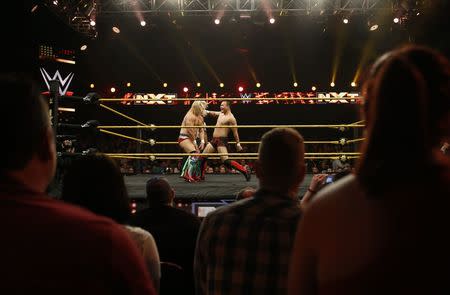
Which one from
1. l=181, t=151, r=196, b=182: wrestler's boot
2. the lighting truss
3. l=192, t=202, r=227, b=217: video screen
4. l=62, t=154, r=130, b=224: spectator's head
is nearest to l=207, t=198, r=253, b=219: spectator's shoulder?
l=62, t=154, r=130, b=224: spectator's head

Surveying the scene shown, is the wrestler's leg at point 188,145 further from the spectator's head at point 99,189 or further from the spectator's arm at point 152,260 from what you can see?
the spectator's head at point 99,189

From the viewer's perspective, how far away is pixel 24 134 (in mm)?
858

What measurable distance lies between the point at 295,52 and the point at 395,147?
1258 cm

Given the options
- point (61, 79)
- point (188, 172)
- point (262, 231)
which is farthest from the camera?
point (61, 79)

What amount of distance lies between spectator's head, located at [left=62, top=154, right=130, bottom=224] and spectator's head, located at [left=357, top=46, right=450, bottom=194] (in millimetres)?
859

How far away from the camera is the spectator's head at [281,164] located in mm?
1504

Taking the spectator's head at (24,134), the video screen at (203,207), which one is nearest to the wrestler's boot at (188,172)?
the video screen at (203,207)

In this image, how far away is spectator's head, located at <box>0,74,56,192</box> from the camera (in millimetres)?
853

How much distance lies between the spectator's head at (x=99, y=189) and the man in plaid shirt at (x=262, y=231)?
297 mm

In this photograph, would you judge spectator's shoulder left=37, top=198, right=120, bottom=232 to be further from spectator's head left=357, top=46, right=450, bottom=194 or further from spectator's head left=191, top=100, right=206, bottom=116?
spectator's head left=191, top=100, right=206, bottom=116

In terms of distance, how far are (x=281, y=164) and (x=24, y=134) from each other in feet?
2.81

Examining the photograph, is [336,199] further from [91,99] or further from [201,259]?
[91,99]

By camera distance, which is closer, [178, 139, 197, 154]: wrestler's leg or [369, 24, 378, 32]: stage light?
[178, 139, 197, 154]: wrestler's leg

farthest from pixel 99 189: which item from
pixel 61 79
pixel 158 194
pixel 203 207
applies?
pixel 61 79
